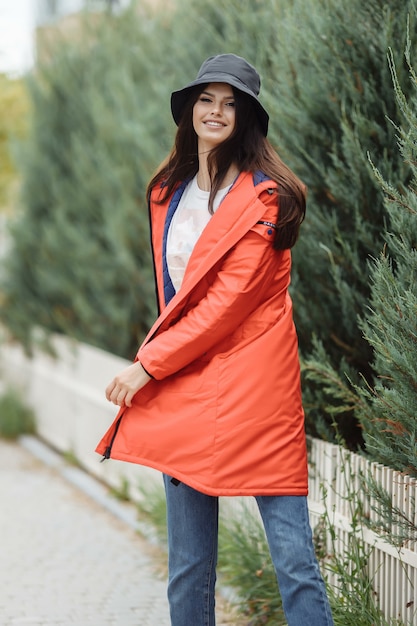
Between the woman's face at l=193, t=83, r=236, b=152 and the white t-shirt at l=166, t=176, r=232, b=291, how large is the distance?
0.19m

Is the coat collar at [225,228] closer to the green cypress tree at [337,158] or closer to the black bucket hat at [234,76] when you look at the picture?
the black bucket hat at [234,76]

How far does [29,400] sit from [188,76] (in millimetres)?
4558

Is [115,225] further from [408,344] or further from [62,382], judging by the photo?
[408,344]

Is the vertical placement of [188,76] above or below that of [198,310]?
above

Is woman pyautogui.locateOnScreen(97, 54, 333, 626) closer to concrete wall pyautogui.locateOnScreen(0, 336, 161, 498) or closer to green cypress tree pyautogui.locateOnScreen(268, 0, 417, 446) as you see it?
green cypress tree pyautogui.locateOnScreen(268, 0, 417, 446)

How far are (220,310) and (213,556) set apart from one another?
89 cm

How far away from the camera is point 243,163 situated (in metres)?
3.28

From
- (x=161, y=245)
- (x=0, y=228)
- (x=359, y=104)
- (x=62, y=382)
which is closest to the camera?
(x=161, y=245)

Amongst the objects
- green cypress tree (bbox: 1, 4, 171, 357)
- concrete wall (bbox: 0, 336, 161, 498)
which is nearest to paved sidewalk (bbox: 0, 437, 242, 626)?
concrete wall (bbox: 0, 336, 161, 498)

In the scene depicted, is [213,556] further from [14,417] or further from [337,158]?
[14,417]

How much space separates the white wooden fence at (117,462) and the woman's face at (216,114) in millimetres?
1377

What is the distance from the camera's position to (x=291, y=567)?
3.08 meters

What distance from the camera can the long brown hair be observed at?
125 inches

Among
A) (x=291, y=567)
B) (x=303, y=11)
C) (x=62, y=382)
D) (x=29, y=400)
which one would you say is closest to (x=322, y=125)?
(x=303, y=11)
